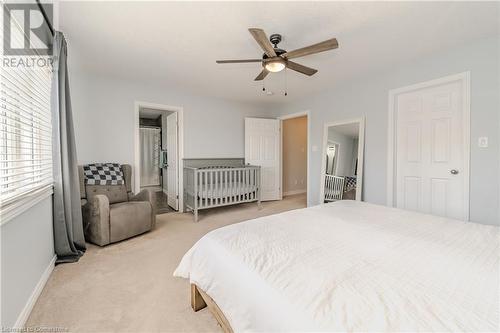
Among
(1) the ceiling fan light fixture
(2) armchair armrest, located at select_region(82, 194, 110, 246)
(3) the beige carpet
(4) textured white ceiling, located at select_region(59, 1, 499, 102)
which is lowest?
(3) the beige carpet

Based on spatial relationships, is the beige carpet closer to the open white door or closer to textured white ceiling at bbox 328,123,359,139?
the open white door

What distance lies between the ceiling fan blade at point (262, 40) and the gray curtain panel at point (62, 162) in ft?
6.19

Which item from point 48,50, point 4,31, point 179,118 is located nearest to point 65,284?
point 4,31

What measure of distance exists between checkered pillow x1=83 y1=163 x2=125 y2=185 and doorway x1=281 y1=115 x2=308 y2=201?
3.58 meters

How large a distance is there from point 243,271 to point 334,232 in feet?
2.32

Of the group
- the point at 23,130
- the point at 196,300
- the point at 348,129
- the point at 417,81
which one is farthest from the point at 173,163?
the point at 417,81

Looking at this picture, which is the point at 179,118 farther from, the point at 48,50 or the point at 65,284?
the point at 65,284

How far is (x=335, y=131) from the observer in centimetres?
380

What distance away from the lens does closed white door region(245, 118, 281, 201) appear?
471 centimetres

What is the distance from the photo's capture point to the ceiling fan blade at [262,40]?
158 centimetres

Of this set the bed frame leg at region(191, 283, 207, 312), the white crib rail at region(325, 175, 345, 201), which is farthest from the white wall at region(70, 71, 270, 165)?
the bed frame leg at region(191, 283, 207, 312)

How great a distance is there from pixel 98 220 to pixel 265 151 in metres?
3.35

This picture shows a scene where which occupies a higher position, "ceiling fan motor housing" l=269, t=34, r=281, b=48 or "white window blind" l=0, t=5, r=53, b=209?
A: "ceiling fan motor housing" l=269, t=34, r=281, b=48

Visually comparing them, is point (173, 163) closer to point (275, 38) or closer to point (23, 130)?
point (23, 130)
